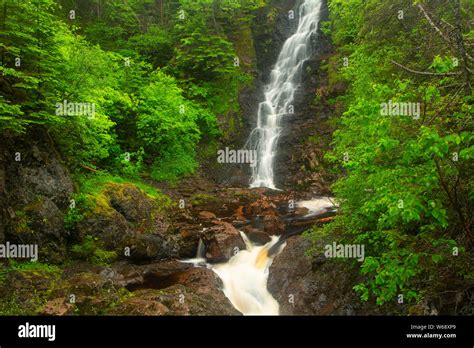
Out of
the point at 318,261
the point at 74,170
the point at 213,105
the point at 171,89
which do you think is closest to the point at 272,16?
the point at 213,105

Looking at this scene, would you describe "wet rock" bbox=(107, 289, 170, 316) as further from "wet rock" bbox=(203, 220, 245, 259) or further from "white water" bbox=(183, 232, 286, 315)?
"wet rock" bbox=(203, 220, 245, 259)

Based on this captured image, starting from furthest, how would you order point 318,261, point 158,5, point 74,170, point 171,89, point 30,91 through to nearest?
1. point 158,5
2. point 171,89
3. point 74,170
4. point 30,91
5. point 318,261

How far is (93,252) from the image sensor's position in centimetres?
1101

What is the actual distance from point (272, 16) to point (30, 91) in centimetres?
2317

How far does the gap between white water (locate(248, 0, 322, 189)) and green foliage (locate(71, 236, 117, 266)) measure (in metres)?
10.4

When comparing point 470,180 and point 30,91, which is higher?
point 30,91

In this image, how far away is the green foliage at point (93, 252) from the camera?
10.8 m

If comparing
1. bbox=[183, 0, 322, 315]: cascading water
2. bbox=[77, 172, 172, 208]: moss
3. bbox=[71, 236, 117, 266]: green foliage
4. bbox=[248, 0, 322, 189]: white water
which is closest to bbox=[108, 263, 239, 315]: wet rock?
bbox=[183, 0, 322, 315]: cascading water

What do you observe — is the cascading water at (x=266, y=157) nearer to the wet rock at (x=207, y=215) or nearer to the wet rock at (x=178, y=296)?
the wet rock at (x=178, y=296)

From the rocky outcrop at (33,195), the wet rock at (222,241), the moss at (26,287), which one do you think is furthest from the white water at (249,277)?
the moss at (26,287)

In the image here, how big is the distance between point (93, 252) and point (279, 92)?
57.2 ft

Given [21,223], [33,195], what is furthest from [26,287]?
[33,195]
